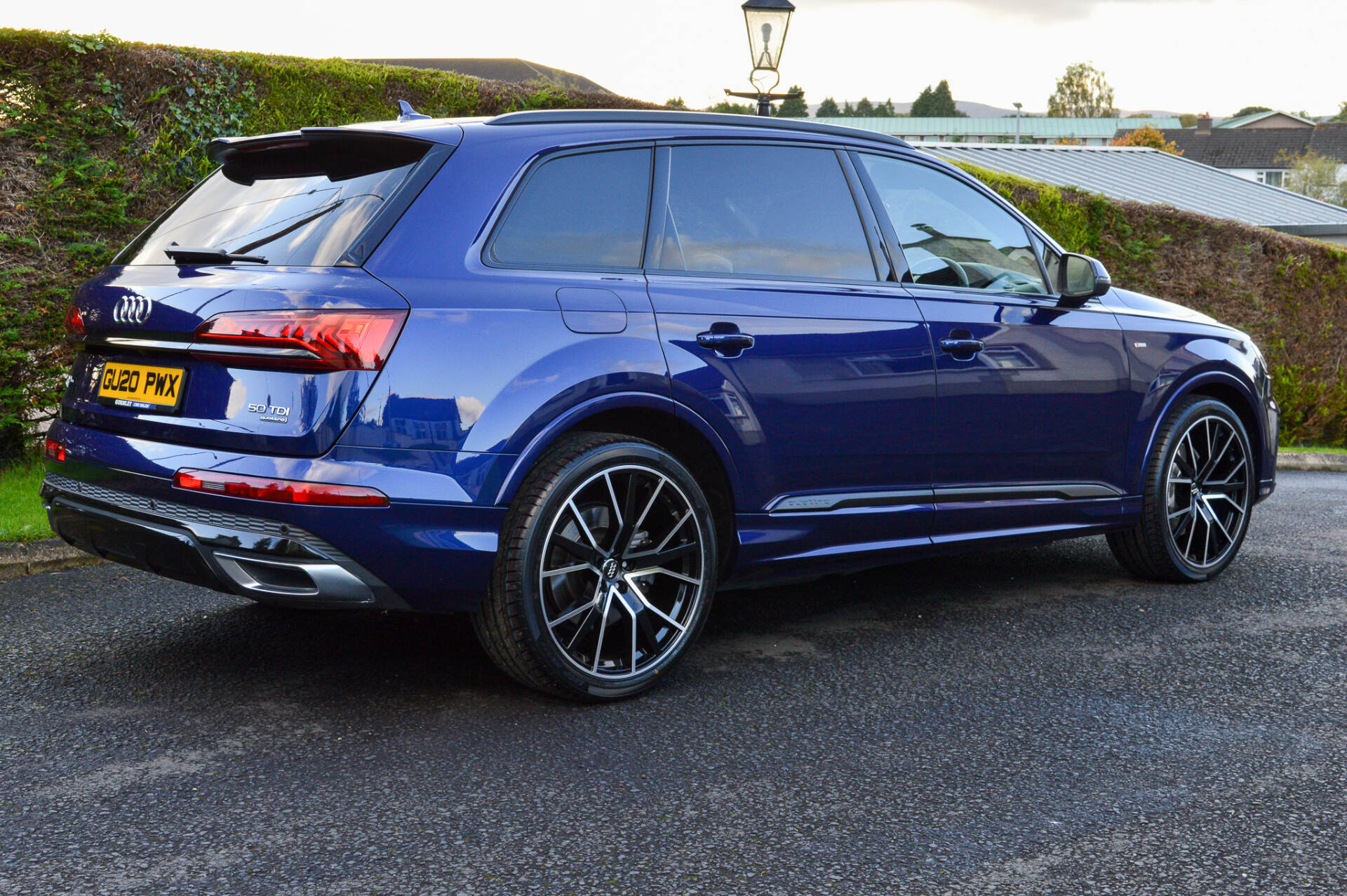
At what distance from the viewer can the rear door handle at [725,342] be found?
3979 millimetres

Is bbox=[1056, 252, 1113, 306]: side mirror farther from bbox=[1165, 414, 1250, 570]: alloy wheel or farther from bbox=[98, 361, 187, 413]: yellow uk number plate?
bbox=[98, 361, 187, 413]: yellow uk number plate

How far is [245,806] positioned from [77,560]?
3.14 metres

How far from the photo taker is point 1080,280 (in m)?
5.14

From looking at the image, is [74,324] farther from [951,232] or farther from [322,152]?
[951,232]

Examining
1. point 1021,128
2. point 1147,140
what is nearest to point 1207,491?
point 1147,140

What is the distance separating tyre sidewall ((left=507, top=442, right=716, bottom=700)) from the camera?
363 centimetres

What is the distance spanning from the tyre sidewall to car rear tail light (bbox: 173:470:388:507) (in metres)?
0.49

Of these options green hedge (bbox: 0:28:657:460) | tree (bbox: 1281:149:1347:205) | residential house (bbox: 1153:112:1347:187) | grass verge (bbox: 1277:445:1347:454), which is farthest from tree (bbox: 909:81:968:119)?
green hedge (bbox: 0:28:657:460)

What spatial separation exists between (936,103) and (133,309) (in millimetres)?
158843

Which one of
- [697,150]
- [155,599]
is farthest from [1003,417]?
[155,599]

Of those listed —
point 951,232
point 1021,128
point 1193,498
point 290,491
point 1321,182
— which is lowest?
point 1193,498

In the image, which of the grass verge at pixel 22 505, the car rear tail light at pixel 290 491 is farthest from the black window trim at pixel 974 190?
the grass verge at pixel 22 505

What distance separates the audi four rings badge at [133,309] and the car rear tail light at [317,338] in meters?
0.40

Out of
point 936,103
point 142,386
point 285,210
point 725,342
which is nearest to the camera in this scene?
point 142,386
